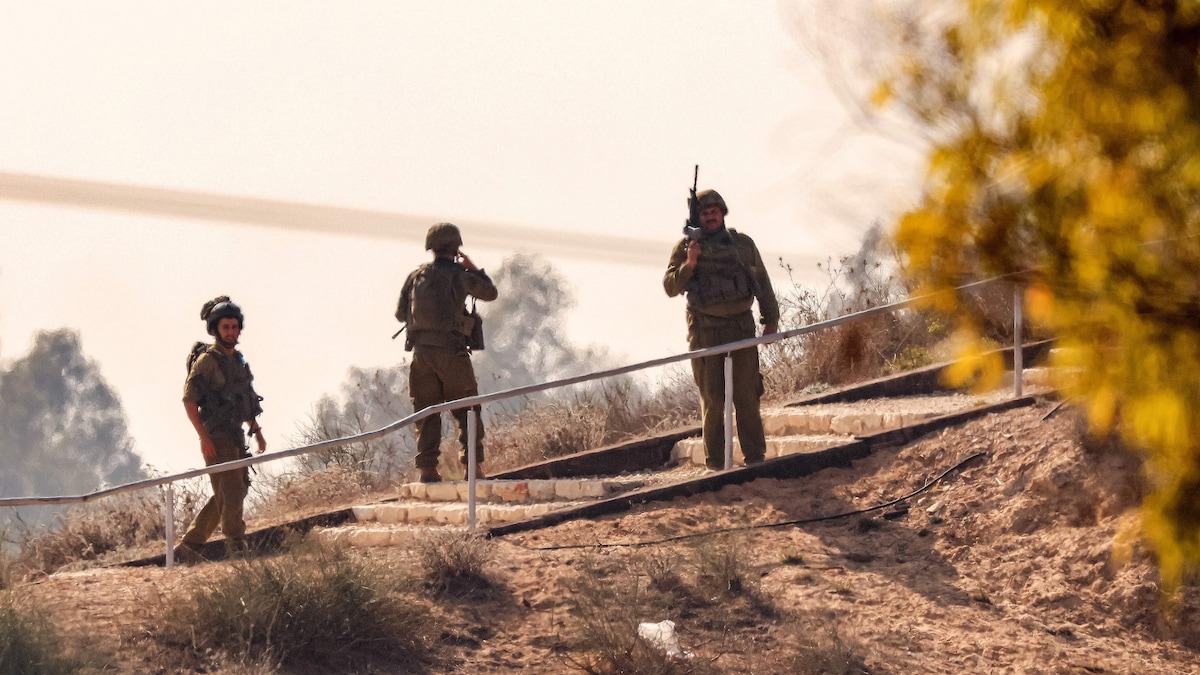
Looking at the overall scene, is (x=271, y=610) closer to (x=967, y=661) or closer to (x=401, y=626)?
(x=401, y=626)

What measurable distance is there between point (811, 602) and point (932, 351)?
22.6ft

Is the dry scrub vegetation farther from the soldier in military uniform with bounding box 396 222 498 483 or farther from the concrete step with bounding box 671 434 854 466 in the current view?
the soldier in military uniform with bounding box 396 222 498 483

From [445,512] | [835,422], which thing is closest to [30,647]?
[445,512]

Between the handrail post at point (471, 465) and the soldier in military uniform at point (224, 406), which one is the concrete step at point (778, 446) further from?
the soldier in military uniform at point (224, 406)

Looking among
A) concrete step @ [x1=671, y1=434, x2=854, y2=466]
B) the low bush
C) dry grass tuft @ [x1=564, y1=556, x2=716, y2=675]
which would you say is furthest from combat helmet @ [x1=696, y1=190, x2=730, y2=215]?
the low bush

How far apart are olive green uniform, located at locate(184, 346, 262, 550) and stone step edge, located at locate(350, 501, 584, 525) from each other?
117 centimetres

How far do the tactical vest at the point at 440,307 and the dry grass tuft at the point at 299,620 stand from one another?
3.32m

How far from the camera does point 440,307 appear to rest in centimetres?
1064

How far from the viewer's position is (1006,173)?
464 cm

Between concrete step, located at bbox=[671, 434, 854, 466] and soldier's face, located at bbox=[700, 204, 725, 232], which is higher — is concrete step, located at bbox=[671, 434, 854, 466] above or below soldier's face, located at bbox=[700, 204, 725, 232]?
below

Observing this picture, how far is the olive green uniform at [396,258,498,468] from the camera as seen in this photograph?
10.6 metres

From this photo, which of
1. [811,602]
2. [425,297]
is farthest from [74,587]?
[811,602]

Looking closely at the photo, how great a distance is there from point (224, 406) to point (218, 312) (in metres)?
0.65

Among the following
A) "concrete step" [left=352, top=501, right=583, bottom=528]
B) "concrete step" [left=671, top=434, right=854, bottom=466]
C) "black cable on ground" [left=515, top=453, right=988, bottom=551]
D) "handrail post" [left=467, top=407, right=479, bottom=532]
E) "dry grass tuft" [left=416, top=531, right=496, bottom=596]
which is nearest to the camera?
"dry grass tuft" [left=416, top=531, right=496, bottom=596]
